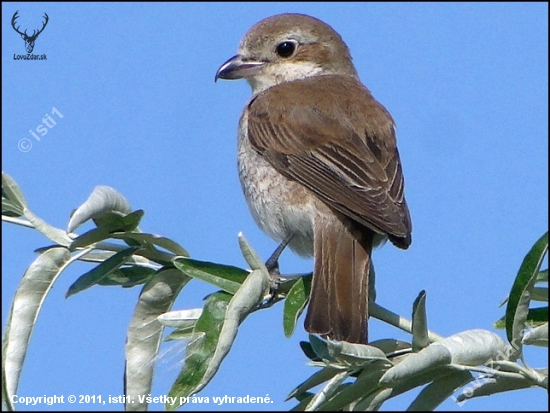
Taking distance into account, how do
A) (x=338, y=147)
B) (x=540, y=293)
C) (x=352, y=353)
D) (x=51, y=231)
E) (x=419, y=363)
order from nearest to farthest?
(x=419, y=363) → (x=352, y=353) → (x=51, y=231) → (x=540, y=293) → (x=338, y=147)

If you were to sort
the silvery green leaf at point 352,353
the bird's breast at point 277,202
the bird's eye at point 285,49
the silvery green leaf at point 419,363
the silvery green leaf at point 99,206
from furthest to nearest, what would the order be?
the bird's eye at point 285,49 < the bird's breast at point 277,202 < the silvery green leaf at point 99,206 < the silvery green leaf at point 352,353 < the silvery green leaf at point 419,363

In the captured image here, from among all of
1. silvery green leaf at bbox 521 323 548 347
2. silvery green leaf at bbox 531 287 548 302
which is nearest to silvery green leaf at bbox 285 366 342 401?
silvery green leaf at bbox 521 323 548 347

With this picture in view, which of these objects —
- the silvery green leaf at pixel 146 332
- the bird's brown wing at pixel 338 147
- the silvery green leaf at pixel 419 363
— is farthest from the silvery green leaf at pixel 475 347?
the bird's brown wing at pixel 338 147

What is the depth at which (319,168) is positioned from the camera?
3771 millimetres

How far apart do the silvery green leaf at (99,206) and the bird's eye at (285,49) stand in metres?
2.69

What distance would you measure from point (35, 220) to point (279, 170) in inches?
65.6

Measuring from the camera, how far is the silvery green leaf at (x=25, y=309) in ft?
7.01

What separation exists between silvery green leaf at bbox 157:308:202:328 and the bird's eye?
2.85 m

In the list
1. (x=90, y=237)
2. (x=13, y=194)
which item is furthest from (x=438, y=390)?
(x=13, y=194)

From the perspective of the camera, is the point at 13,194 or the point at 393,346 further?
the point at 393,346

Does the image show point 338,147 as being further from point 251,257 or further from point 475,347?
point 475,347

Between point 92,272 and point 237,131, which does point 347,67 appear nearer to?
point 237,131

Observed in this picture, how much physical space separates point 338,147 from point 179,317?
1.70 meters

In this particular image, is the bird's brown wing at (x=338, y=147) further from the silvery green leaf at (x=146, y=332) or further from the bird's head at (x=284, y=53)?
the silvery green leaf at (x=146, y=332)
